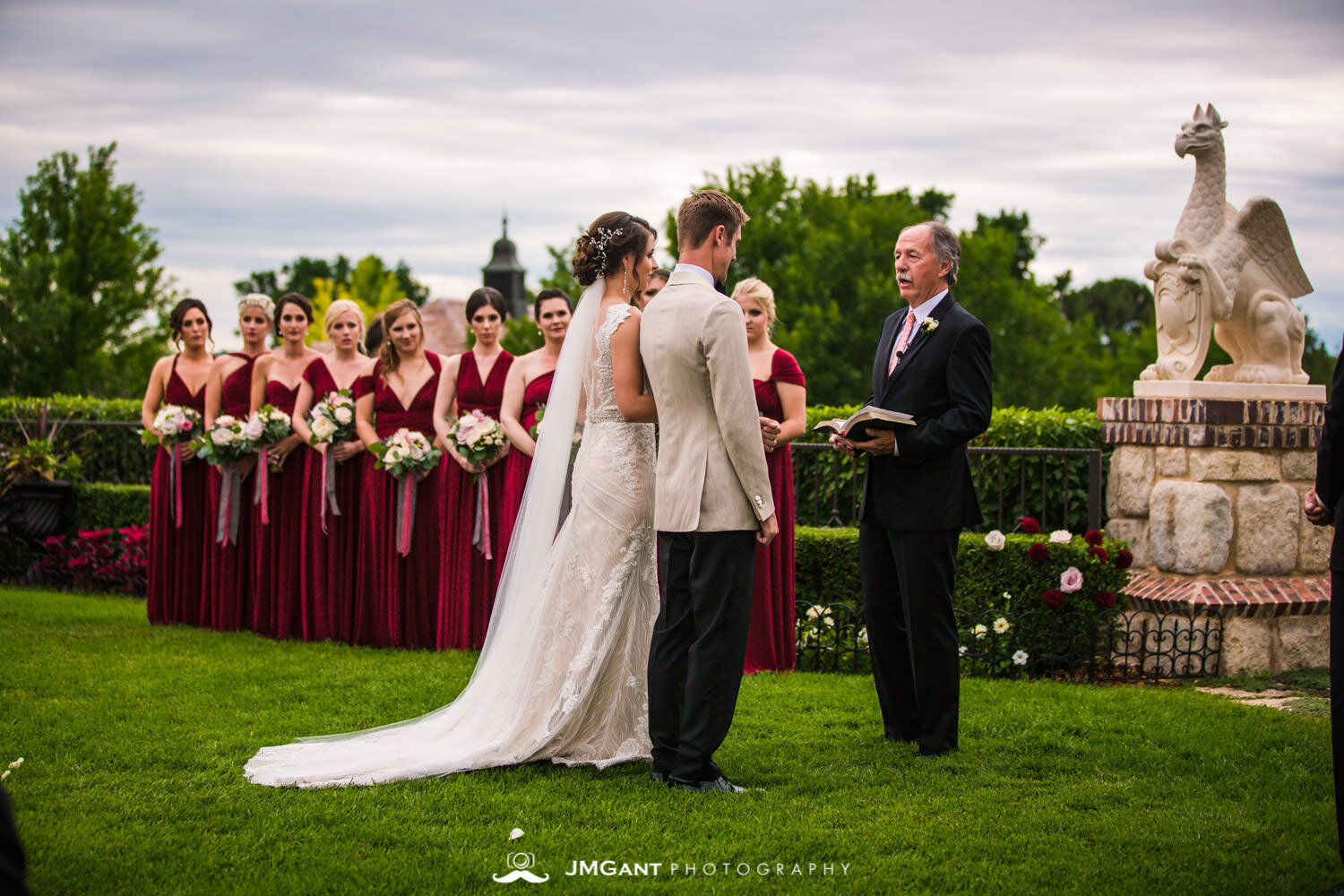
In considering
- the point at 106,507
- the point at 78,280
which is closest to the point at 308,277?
the point at 78,280

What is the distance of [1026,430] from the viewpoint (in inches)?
326

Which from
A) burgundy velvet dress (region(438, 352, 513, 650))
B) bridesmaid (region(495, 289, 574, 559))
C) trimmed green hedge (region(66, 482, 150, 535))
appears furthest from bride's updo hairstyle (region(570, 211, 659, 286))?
trimmed green hedge (region(66, 482, 150, 535))

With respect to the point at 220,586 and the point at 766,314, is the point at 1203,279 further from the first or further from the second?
the point at 220,586

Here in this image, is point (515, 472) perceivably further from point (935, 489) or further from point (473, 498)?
point (935, 489)

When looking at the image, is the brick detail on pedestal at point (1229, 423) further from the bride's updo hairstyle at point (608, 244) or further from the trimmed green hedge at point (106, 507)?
the trimmed green hedge at point (106, 507)

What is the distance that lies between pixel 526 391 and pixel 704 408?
317 centimetres

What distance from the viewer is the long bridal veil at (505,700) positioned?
15.1 feet

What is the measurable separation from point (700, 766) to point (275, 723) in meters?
2.32

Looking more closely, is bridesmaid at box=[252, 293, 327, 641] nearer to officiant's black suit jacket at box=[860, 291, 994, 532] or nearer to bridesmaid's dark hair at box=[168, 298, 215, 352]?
bridesmaid's dark hair at box=[168, 298, 215, 352]

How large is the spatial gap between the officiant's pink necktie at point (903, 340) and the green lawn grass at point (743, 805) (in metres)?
1.77

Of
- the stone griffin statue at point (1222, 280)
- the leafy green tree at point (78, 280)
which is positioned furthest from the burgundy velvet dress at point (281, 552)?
the leafy green tree at point (78, 280)

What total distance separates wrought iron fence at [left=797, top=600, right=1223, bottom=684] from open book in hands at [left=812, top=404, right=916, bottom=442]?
2469 mm

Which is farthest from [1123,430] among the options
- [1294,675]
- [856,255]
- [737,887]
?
[856,255]

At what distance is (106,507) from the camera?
38.8 feet
